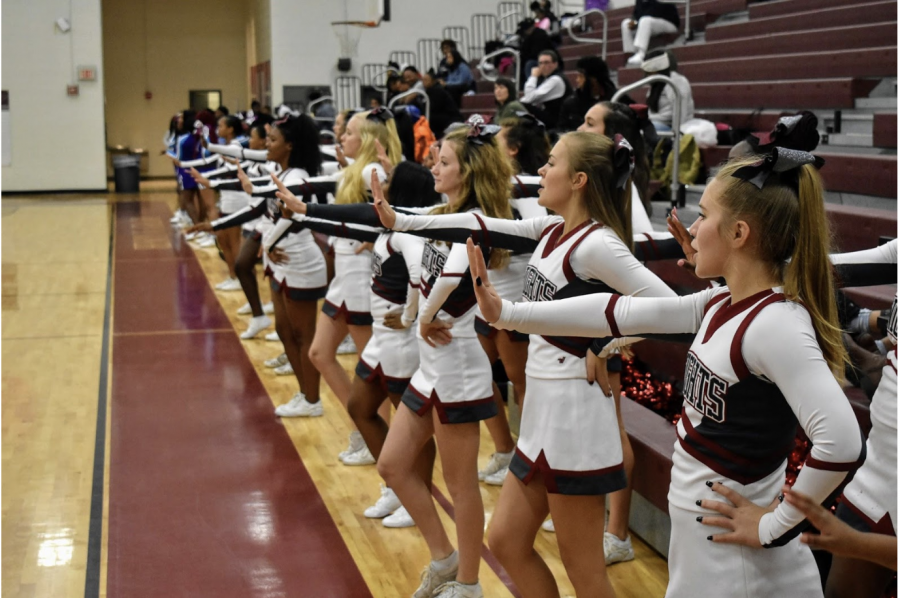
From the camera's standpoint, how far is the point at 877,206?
18.1 feet

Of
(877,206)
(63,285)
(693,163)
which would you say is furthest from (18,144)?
(877,206)

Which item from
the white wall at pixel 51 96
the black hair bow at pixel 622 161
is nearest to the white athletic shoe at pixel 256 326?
the black hair bow at pixel 622 161

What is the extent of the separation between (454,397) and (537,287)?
757 mm

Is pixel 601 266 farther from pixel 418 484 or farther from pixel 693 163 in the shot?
pixel 693 163

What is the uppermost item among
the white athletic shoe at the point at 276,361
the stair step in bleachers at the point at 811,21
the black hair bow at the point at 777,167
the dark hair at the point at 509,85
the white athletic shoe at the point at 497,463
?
the stair step in bleachers at the point at 811,21

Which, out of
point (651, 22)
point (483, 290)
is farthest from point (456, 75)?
point (483, 290)

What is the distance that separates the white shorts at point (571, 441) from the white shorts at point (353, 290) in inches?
85.1

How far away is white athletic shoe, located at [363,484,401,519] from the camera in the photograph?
13.7 feet

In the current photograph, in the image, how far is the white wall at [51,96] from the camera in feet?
63.2

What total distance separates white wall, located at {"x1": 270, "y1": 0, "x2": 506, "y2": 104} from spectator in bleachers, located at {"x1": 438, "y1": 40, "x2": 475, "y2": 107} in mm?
5004

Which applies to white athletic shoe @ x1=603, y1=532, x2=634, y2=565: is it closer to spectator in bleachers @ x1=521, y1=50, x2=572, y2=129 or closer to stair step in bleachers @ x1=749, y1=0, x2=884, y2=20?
spectator in bleachers @ x1=521, y1=50, x2=572, y2=129

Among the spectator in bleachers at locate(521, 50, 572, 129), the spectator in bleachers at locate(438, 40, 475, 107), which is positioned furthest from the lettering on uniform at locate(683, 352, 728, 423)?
the spectator in bleachers at locate(438, 40, 475, 107)

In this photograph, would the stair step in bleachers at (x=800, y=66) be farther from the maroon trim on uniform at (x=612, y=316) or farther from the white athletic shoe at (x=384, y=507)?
the maroon trim on uniform at (x=612, y=316)

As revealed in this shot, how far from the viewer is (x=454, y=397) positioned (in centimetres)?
329
